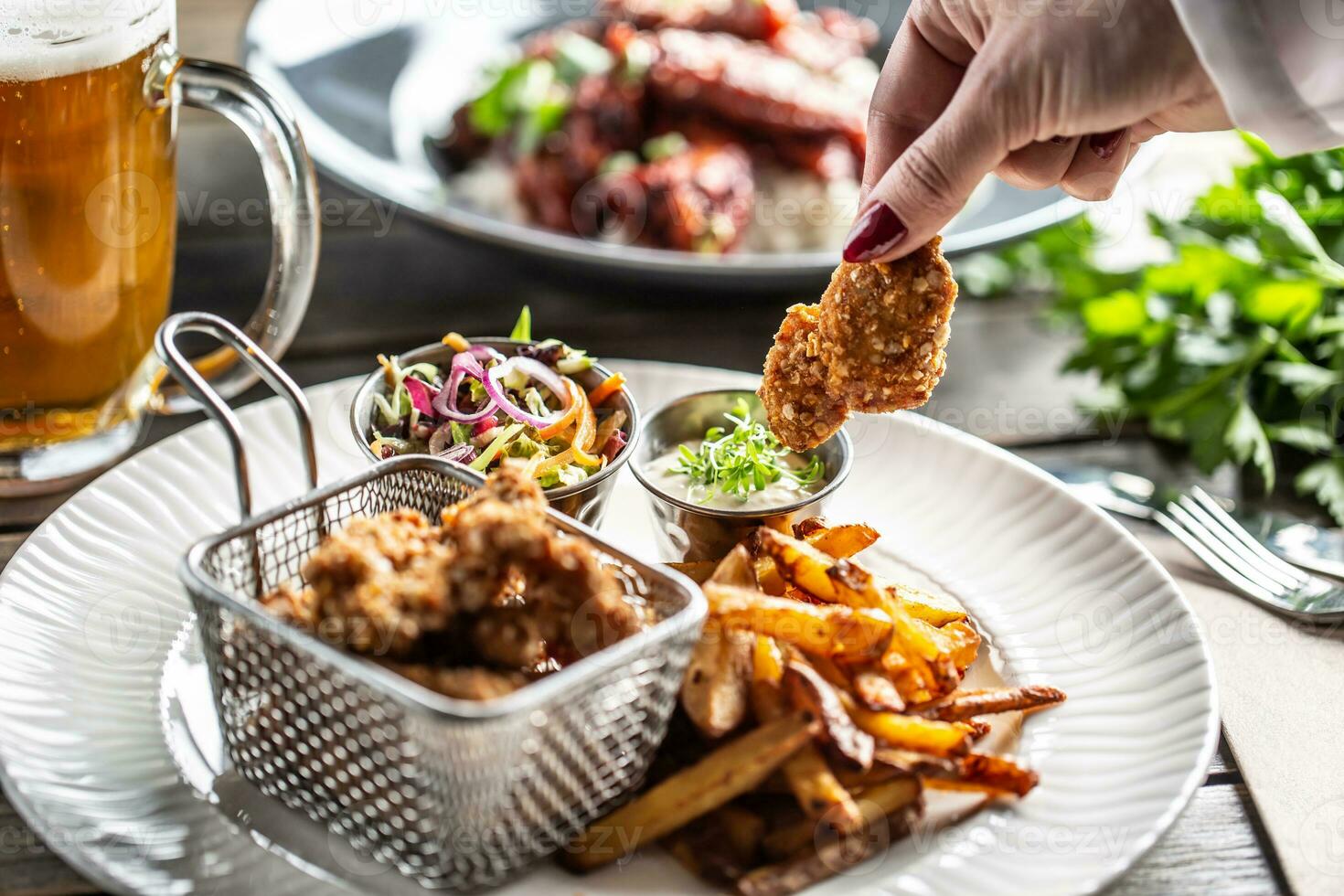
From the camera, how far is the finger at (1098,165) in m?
2.87

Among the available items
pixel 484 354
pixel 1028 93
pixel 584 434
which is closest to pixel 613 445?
pixel 584 434

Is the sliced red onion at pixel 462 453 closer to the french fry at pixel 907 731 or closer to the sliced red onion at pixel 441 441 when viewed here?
the sliced red onion at pixel 441 441

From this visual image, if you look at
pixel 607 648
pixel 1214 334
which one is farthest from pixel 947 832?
pixel 1214 334

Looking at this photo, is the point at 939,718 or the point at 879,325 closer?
the point at 939,718

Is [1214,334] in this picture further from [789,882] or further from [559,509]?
[789,882]

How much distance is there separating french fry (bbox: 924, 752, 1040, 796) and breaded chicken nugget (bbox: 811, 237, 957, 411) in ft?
2.49

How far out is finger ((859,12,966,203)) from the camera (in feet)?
9.16

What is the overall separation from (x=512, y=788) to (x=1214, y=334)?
278cm

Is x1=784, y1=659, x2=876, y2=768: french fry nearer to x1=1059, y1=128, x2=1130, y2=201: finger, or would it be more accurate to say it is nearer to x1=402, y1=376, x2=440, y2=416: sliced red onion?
x1=402, y1=376, x2=440, y2=416: sliced red onion

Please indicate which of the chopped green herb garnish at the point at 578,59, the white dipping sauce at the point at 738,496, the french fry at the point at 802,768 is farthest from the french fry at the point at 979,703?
the chopped green herb garnish at the point at 578,59

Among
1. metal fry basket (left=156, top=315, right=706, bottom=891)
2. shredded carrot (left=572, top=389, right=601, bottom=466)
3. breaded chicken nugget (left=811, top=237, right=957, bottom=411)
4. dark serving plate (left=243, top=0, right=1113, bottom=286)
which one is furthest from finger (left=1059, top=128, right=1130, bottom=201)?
metal fry basket (left=156, top=315, right=706, bottom=891)

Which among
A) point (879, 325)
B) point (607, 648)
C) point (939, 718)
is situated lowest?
point (939, 718)

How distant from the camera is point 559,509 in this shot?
272cm

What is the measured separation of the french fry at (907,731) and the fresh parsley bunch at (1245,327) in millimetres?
1697
